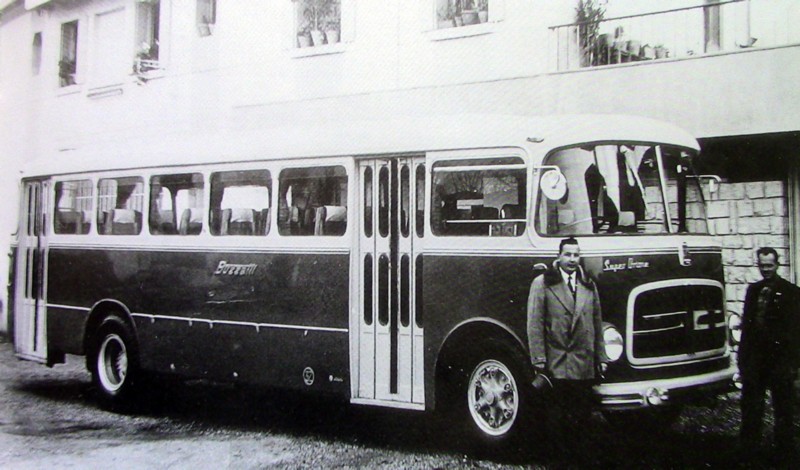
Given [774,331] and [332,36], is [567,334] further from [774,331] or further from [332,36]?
[332,36]

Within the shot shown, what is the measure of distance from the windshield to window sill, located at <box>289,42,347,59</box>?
75.1 inches

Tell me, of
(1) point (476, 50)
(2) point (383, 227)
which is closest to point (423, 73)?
(1) point (476, 50)

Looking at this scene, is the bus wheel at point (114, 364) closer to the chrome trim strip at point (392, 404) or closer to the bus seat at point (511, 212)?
the chrome trim strip at point (392, 404)

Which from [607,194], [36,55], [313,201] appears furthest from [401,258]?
[36,55]

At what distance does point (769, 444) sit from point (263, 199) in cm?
415

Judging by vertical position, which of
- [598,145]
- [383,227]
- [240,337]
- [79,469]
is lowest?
[79,469]

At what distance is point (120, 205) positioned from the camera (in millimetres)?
7988

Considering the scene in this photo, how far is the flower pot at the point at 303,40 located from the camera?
656 cm

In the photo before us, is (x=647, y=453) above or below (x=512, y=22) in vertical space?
below

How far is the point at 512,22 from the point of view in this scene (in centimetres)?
586

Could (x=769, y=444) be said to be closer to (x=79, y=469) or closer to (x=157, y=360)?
(x=79, y=469)

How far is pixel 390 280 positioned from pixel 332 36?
1920 mm

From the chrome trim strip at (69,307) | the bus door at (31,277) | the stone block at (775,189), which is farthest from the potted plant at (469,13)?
the bus door at (31,277)

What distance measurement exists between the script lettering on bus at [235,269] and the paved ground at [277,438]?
126cm
